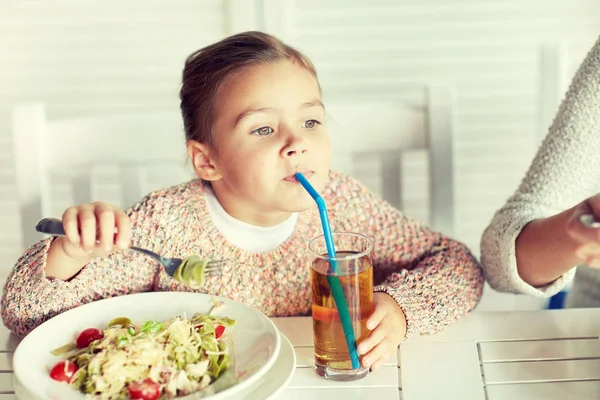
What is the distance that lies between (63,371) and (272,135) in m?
0.53

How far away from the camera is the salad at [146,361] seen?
96 centimetres

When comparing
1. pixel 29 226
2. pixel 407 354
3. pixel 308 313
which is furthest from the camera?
pixel 29 226

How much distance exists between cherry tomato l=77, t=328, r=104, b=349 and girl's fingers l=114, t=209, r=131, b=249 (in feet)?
0.43

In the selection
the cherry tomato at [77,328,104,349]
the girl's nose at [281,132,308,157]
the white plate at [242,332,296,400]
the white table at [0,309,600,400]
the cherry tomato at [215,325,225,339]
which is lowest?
the white table at [0,309,600,400]

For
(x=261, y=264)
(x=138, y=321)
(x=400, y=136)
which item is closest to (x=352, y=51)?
(x=400, y=136)

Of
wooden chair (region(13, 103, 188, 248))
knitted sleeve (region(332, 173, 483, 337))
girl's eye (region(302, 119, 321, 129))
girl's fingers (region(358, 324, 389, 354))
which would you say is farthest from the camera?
wooden chair (region(13, 103, 188, 248))

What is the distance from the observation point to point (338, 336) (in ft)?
3.49

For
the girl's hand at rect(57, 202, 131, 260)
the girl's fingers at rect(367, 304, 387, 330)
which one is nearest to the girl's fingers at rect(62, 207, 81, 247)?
the girl's hand at rect(57, 202, 131, 260)

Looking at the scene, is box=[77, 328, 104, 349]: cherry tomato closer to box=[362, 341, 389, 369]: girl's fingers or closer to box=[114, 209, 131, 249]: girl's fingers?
box=[114, 209, 131, 249]: girl's fingers

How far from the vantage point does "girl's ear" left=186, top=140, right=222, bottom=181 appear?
1420 millimetres

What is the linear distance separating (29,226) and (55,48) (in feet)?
3.46

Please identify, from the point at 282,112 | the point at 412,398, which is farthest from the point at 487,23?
the point at 412,398

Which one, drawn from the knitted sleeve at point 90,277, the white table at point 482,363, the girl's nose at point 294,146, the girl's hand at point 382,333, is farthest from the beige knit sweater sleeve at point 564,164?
the knitted sleeve at point 90,277

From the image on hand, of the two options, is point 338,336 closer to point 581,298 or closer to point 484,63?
point 581,298
